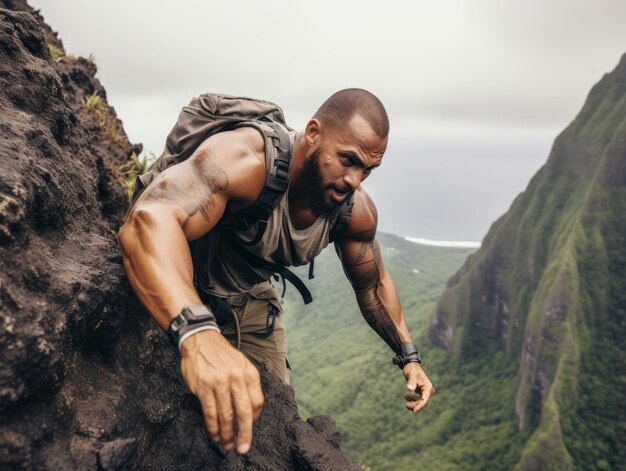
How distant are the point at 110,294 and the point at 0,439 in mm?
1156

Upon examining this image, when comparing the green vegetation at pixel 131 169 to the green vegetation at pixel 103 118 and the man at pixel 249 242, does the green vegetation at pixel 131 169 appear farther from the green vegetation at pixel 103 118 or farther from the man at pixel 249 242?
the man at pixel 249 242

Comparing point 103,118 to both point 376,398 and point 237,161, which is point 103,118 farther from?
point 376,398

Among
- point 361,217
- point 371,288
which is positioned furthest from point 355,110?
point 371,288

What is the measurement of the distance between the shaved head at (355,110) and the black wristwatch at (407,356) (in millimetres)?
2494

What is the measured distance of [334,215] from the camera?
438 cm

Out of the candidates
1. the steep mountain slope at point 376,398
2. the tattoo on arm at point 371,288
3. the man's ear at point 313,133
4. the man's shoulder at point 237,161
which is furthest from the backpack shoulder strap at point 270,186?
the steep mountain slope at point 376,398

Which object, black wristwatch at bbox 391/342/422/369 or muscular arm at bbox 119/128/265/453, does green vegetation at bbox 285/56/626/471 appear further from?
muscular arm at bbox 119/128/265/453

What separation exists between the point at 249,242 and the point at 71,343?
1.58 metres

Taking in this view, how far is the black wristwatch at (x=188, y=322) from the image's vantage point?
227cm

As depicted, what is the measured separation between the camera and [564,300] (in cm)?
9844

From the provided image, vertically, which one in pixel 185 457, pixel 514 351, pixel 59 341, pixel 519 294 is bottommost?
pixel 514 351

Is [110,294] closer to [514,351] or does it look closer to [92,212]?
[92,212]

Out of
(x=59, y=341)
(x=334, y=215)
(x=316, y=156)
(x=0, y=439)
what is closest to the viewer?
(x=0, y=439)

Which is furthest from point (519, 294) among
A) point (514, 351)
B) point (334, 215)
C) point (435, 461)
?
point (334, 215)
